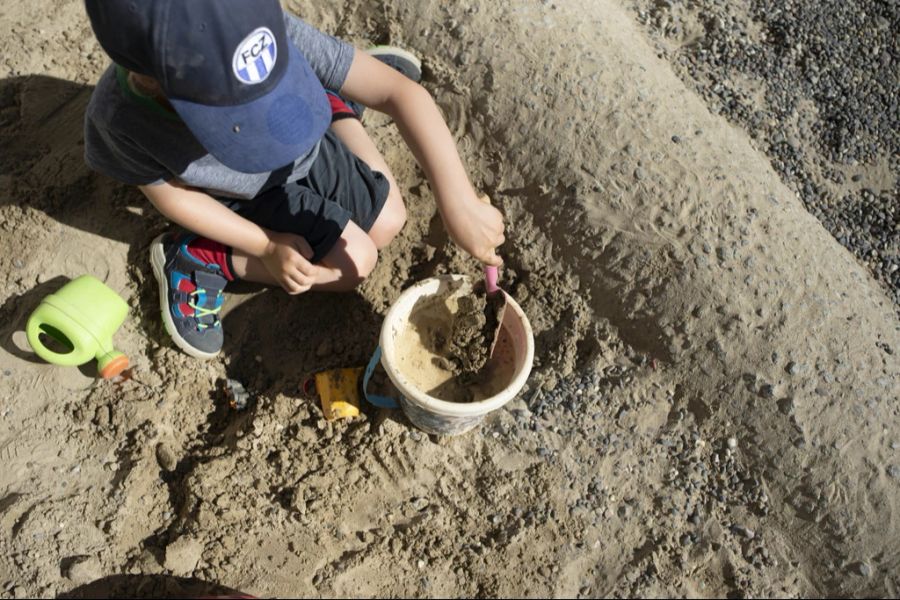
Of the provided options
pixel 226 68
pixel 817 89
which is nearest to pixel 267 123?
pixel 226 68

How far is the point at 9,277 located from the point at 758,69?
95.5 inches

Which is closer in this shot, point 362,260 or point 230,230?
point 230,230

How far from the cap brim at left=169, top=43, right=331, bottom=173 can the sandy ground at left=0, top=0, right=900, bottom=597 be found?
0.70 metres

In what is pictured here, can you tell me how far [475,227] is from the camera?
177cm

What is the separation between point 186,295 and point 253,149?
723mm

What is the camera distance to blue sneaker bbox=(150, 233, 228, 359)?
2090 mm

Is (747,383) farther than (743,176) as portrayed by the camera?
No

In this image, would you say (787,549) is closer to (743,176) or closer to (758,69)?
(743,176)

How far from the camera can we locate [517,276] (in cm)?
220

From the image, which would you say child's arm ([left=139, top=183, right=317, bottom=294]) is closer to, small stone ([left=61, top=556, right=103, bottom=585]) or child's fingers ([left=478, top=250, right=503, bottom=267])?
child's fingers ([left=478, top=250, right=503, bottom=267])

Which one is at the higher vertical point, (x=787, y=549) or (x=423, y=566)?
(x=787, y=549)

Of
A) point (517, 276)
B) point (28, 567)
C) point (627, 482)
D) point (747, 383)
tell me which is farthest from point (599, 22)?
point (28, 567)

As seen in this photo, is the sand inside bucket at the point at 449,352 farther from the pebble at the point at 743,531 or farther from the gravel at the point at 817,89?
the gravel at the point at 817,89

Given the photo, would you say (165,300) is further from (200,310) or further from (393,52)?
(393,52)
